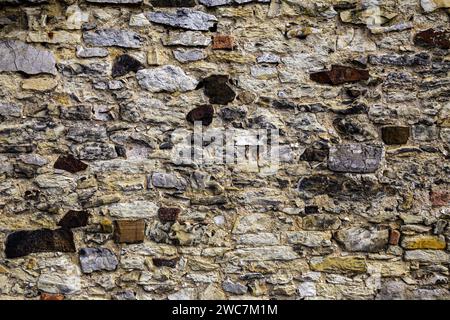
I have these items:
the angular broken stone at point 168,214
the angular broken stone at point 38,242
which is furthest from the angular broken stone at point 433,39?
the angular broken stone at point 38,242

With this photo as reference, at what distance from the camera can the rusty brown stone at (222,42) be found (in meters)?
2.66

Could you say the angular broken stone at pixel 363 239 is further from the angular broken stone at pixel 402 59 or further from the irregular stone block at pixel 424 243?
the angular broken stone at pixel 402 59

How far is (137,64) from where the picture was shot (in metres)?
2.66

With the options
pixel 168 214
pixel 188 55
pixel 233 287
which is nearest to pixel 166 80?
pixel 188 55

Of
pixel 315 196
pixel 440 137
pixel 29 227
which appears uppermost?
pixel 440 137

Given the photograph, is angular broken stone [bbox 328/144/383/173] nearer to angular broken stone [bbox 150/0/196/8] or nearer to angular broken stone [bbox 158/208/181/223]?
angular broken stone [bbox 158/208/181/223]

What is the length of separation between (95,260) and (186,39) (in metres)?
1.37

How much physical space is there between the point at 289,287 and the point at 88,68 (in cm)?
171

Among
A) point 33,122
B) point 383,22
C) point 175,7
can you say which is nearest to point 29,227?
point 33,122

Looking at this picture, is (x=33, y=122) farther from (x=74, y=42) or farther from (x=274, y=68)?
(x=274, y=68)

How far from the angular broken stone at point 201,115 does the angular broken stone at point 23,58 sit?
82 cm

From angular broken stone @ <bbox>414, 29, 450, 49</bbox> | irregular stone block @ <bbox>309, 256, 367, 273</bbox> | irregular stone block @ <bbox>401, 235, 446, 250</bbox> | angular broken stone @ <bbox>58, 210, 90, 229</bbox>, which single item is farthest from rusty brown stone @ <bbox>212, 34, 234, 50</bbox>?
irregular stone block @ <bbox>401, 235, 446, 250</bbox>

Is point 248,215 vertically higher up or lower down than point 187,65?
lower down

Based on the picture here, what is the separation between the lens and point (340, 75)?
Result: 2.67 meters
